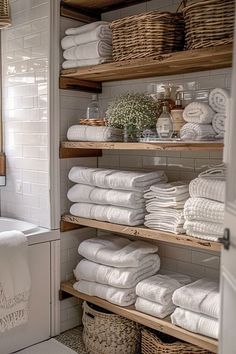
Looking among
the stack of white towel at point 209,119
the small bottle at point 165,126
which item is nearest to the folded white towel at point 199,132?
the stack of white towel at point 209,119

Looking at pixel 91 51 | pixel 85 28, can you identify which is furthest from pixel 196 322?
pixel 85 28

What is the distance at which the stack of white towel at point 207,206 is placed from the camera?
1983 millimetres

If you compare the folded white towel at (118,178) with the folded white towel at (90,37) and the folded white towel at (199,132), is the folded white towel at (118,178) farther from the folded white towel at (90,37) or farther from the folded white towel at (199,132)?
the folded white towel at (90,37)

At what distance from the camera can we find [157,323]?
2186 millimetres

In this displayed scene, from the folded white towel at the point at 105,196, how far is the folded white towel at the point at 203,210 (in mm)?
354

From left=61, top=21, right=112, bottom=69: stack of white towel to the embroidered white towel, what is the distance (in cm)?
115

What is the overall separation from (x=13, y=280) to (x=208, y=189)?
4.04 feet

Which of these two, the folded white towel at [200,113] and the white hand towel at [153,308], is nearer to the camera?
the folded white towel at [200,113]

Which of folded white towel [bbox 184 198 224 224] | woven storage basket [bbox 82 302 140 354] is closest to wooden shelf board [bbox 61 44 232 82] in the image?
folded white towel [bbox 184 198 224 224]

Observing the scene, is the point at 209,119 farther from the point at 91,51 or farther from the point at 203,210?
the point at 91,51

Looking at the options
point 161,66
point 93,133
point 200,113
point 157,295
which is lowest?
point 157,295

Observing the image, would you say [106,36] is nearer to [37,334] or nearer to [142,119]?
[142,119]

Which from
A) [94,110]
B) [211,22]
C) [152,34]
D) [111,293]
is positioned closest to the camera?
[211,22]

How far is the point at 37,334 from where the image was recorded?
8.70 feet
